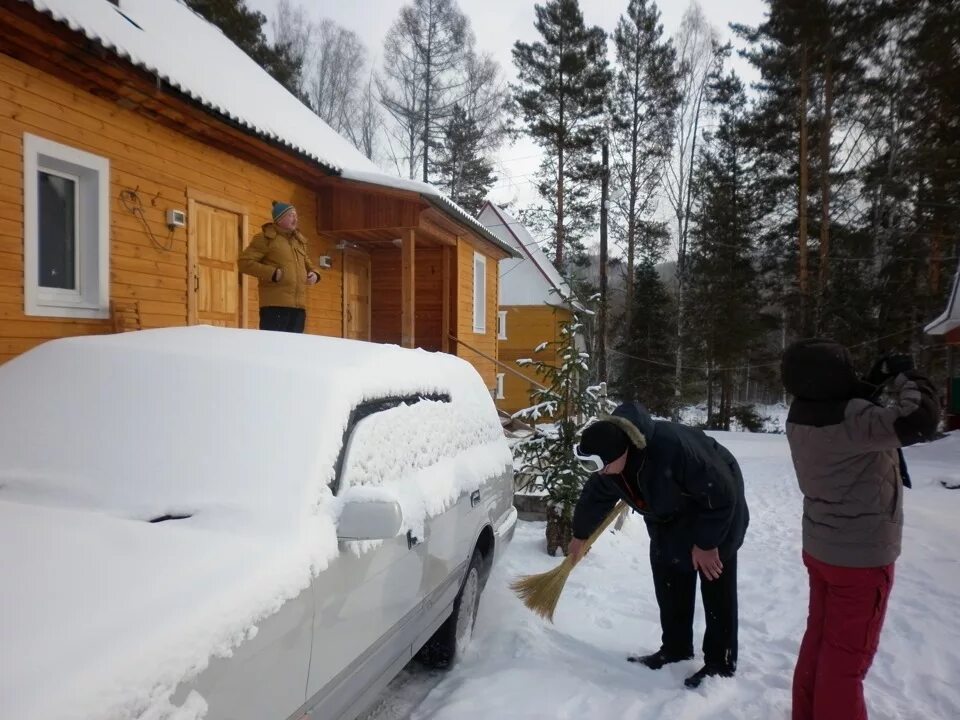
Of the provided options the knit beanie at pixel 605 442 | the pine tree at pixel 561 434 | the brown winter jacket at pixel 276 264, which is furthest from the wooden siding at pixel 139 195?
the knit beanie at pixel 605 442

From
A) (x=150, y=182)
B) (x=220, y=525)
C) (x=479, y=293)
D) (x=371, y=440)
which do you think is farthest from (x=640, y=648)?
(x=479, y=293)

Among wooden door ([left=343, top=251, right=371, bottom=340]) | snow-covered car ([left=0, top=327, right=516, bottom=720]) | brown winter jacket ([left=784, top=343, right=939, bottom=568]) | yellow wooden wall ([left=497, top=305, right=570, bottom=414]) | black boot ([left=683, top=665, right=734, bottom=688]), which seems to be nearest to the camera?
snow-covered car ([left=0, top=327, right=516, bottom=720])

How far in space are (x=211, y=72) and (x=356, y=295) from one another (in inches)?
180

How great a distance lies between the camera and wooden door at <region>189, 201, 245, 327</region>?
6914 millimetres

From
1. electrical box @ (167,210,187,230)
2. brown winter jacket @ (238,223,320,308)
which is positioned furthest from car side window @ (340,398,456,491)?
electrical box @ (167,210,187,230)

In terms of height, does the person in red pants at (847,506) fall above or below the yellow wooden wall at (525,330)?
below

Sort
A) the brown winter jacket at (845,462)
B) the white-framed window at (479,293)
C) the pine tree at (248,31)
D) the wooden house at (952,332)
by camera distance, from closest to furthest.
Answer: the brown winter jacket at (845,462) < the white-framed window at (479,293) < the wooden house at (952,332) < the pine tree at (248,31)

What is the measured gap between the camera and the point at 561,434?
5.96 m

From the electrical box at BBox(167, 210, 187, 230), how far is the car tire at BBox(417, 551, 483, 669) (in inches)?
199

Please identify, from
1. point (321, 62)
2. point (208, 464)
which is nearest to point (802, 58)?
point (321, 62)

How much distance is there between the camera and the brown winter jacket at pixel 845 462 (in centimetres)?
239

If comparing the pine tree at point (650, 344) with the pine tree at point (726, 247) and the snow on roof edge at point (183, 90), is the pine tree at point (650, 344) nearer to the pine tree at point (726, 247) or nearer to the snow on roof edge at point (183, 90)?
the pine tree at point (726, 247)

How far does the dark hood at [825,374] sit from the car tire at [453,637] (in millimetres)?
1962

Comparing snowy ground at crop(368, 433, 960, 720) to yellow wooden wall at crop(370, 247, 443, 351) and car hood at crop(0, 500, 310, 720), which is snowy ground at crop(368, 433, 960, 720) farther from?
yellow wooden wall at crop(370, 247, 443, 351)
